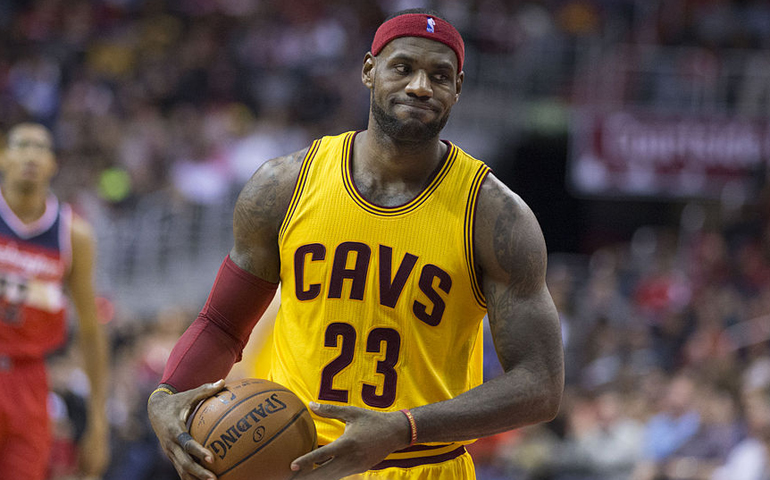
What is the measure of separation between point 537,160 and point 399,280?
13842 millimetres

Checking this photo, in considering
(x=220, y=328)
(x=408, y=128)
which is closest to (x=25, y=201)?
(x=220, y=328)

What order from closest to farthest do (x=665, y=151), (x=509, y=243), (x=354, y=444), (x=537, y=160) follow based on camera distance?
(x=354, y=444) < (x=509, y=243) < (x=665, y=151) < (x=537, y=160)

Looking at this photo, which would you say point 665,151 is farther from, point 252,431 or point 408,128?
point 252,431

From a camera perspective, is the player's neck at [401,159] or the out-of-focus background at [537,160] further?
the out-of-focus background at [537,160]

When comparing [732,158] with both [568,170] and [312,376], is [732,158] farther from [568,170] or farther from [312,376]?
[312,376]

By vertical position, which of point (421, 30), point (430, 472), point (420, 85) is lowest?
point (430, 472)

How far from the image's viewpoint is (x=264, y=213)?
3.49 metres

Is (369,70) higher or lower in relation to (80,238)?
higher

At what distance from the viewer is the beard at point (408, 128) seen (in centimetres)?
331

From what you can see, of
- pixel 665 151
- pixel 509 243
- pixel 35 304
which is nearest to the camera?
pixel 509 243

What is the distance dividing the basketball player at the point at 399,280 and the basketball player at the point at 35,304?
2378 mm

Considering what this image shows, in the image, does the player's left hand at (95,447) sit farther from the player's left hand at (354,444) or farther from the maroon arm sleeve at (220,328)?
the player's left hand at (354,444)

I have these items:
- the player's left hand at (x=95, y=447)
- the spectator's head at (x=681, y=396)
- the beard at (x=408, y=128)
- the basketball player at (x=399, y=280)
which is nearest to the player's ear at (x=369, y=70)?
the basketball player at (x=399, y=280)

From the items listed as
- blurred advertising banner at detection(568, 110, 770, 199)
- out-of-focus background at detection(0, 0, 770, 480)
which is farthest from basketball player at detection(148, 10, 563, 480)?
blurred advertising banner at detection(568, 110, 770, 199)
